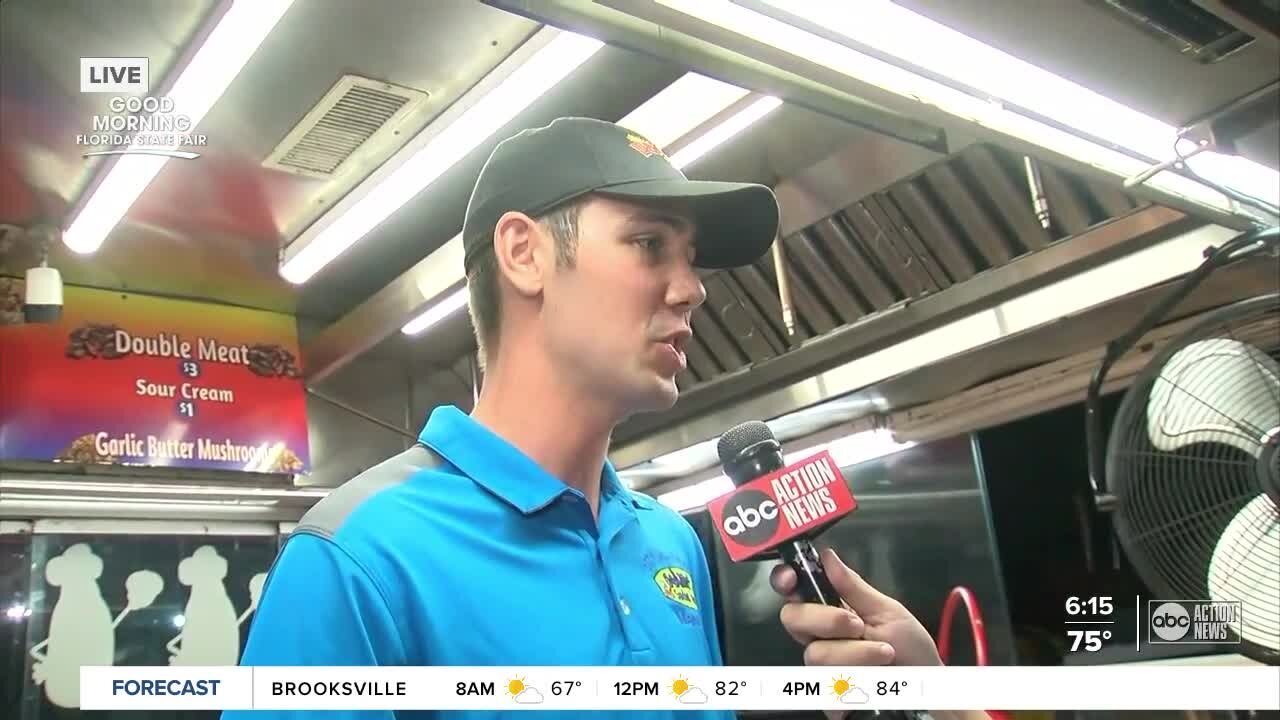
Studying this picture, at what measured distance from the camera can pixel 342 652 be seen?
682 mm

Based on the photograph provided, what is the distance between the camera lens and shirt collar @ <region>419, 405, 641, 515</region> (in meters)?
0.86

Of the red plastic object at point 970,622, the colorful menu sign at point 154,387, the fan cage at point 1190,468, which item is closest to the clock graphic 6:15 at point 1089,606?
the red plastic object at point 970,622

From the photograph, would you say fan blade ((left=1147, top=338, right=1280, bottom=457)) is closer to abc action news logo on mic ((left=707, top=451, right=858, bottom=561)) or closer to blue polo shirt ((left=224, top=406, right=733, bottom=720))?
abc action news logo on mic ((left=707, top=451, right=858, bottom=561))

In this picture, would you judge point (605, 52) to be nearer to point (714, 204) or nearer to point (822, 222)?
point (822, 222)

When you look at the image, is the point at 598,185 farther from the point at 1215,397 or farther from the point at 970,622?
the point at 970,622

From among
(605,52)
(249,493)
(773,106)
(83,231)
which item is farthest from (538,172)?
(249,493)

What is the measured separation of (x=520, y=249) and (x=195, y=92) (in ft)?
3.29

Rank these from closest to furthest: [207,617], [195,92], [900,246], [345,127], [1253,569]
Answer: [1253,569]
[195,92]
[345,127]
[900,246]
[207,617]

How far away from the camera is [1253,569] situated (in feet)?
4.45

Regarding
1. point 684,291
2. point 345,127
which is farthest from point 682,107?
point 684,291

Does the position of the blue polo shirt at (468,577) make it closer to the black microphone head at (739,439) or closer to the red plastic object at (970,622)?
the black microphone head at (739,439)

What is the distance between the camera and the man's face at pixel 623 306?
87 cm

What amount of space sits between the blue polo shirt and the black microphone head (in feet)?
0.43

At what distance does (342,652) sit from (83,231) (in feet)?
6.28
